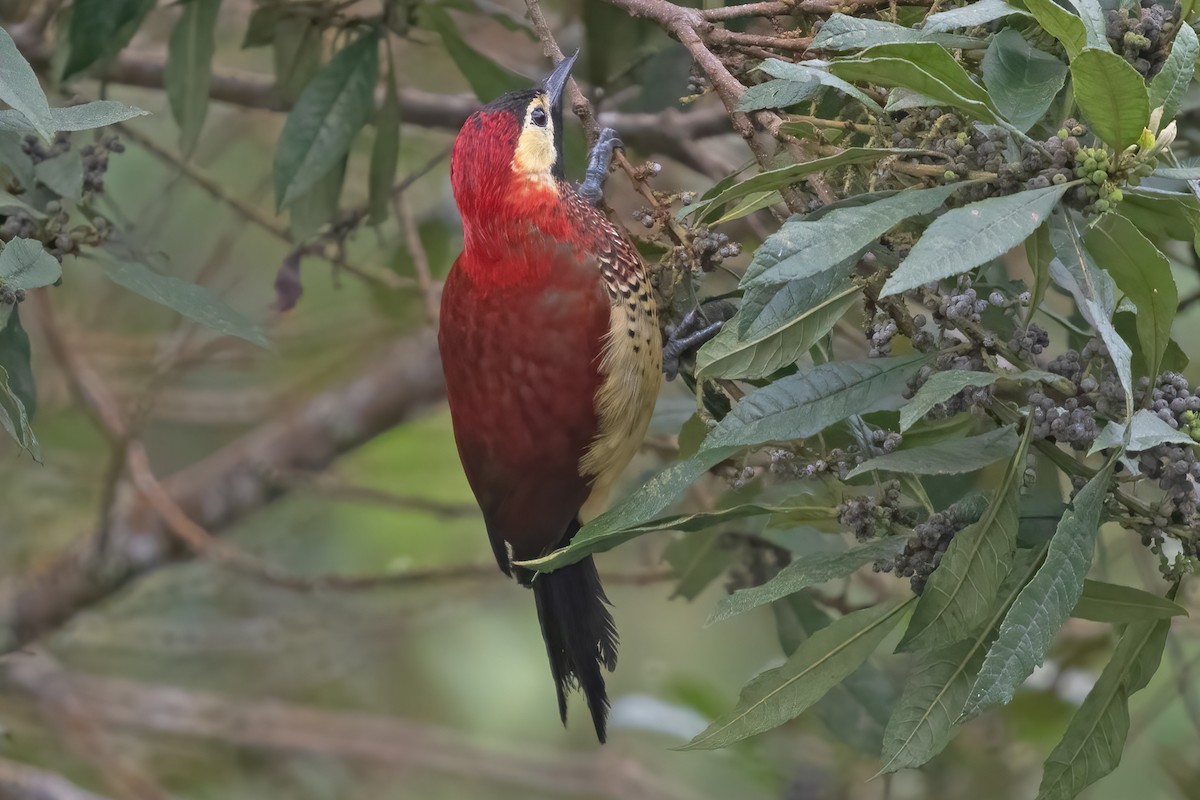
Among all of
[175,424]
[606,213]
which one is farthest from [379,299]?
[175,424]

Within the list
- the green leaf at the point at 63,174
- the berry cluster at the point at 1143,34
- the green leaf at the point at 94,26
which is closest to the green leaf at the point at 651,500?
the berry cluster at the point at 1143,34

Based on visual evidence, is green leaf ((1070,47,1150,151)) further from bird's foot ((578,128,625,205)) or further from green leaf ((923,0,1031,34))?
bird's foot ((578,128,625,205))

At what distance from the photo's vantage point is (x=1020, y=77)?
123 cm

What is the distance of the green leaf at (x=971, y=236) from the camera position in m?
1.02

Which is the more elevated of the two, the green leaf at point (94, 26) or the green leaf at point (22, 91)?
the green leaf at point (22, 91)

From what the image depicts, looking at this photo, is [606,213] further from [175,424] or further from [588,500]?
[175,424]

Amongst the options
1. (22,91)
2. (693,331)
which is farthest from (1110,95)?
(22,91)

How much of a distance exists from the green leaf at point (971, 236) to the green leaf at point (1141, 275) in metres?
0.11

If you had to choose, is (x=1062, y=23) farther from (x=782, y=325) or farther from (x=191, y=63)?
(x=191, y=63)

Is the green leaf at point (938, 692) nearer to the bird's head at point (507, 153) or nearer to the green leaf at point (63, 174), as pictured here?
the bird's head at point (507, 153)

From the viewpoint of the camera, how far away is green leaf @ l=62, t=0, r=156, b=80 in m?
2.02

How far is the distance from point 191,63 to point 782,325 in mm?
1387

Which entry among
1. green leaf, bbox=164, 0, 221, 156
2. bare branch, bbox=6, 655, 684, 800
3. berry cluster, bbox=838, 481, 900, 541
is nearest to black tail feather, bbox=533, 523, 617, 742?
berry cluster, bbox=838, 481, 900, 541

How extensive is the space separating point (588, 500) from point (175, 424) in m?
2.74
